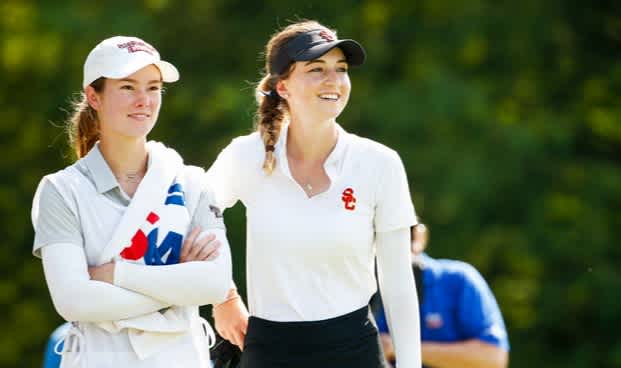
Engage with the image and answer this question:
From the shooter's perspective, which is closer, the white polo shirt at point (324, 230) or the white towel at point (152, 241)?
the white towel at point (152, 241)

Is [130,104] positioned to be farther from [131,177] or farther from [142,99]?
[131,177]

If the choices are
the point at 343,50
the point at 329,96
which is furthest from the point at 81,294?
the point at 343,50

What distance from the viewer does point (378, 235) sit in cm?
464

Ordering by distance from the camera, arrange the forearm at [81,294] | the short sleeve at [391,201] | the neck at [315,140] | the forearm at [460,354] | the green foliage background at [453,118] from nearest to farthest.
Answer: the forearm at [81,294] < the short sleeve at [391,201] < the neck at [315,140] < the forearm at [460,354] < the green foliage background at [453,118]

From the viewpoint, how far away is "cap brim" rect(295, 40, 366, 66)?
15.1ft

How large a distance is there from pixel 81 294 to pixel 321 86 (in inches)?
41.6

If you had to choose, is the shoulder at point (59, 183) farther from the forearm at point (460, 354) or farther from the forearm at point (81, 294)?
the forearm at point (460, 354)

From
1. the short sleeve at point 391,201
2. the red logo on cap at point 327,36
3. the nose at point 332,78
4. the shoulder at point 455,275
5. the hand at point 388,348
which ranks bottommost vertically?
the hand at point 388,348

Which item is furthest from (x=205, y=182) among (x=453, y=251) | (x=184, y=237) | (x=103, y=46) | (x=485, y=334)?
(x=453, y=251)

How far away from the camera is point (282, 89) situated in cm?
479

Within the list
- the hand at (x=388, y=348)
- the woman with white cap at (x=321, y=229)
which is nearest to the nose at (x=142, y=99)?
the woman with white cap at (x=321, y=229)

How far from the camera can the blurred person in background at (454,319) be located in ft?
19.6

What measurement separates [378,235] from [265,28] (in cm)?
758

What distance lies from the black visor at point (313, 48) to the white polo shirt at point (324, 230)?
283 millimetres
